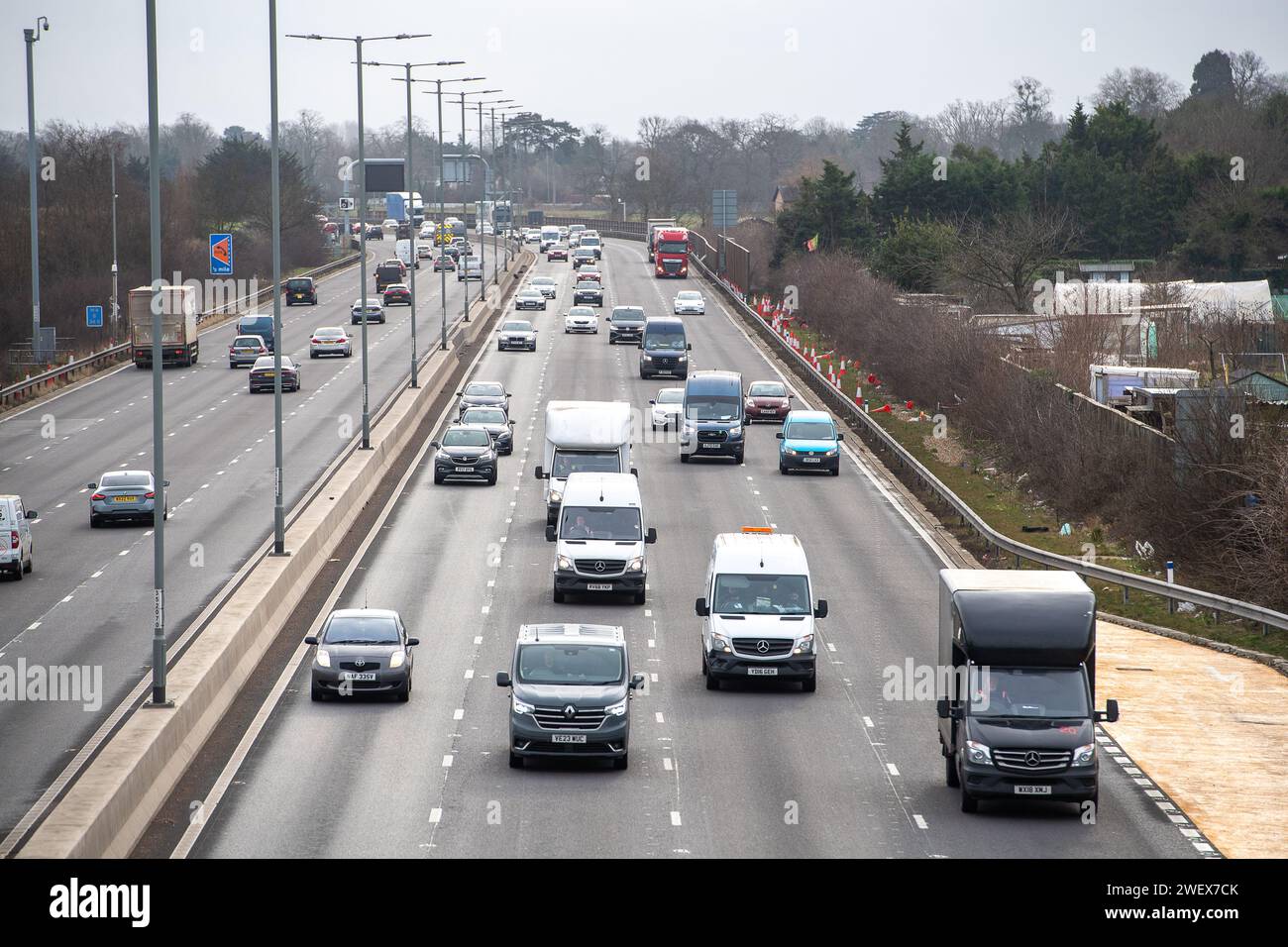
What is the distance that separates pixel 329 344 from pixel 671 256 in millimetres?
48931

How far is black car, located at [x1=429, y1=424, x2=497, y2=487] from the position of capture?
49250 mm

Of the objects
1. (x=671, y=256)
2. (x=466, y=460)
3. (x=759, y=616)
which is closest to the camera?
(x=759, y=616)

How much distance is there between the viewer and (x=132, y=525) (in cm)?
4303

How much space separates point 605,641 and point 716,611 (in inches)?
178

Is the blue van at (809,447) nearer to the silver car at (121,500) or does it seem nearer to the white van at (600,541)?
the white van at (600,541)

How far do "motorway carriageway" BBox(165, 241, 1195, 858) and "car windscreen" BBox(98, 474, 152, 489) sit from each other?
590cm

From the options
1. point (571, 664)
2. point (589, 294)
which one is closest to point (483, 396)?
point (571, 664)

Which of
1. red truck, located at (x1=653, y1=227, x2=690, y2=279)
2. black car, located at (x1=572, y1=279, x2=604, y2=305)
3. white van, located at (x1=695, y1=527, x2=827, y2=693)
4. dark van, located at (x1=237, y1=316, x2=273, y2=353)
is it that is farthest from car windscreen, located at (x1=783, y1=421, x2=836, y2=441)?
red truck, located at (x1=653, y1=227, x2=690, y2=279)

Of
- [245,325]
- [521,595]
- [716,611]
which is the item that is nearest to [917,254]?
[245,325]

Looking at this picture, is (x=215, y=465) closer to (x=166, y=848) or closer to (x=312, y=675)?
(x=312, y=675)

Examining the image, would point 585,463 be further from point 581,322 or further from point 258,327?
point 581,322

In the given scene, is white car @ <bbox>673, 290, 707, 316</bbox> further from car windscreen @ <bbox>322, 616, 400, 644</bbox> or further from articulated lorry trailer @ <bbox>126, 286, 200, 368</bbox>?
car windscreen @ <bbox>322, 616, 400, 644</bbox>

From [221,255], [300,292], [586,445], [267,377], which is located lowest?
Answer: [586,445]

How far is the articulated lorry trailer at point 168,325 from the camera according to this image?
73.3m
